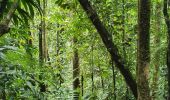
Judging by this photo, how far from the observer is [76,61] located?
10305mm

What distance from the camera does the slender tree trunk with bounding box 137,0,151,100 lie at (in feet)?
14.6

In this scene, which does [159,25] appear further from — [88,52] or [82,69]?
[82,69]

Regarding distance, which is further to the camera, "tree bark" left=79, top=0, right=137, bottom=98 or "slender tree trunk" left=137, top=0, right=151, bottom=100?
"tree bark" left=79, top=0, right=137, bottom=98

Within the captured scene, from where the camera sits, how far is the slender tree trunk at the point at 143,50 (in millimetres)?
4445

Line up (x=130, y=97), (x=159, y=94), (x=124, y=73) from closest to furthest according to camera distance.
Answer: (x=124, y=73) → (x=130, y=97) → (x=159, y=94)

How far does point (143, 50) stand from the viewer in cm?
447

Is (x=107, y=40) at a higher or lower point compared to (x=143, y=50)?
higher

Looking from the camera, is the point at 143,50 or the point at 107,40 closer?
the point at 143,50

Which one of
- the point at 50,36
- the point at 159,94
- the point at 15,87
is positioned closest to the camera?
the point at 15,87

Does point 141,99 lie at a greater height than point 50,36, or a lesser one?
lesser

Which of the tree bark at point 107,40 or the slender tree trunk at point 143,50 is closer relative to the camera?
the slender tree trunk at point 143,50

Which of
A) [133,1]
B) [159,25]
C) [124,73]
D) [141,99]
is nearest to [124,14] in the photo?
[133,1]

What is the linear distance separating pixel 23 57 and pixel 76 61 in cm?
721

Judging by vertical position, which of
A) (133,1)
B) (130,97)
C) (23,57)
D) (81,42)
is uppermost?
(133,1)
